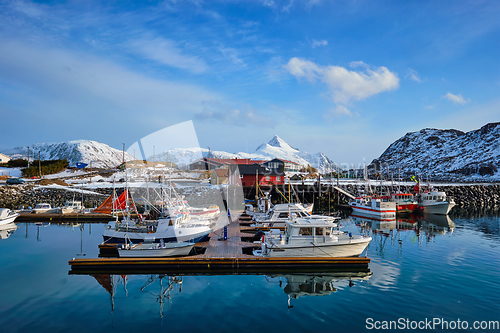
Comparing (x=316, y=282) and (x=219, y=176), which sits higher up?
(x=219, y=176)

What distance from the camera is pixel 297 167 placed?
110062 millimetres

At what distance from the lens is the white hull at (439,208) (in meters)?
44.3

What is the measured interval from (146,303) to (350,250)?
43.8 feet

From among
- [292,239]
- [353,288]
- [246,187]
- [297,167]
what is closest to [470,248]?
[353,288]

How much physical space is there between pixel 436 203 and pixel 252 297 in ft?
140

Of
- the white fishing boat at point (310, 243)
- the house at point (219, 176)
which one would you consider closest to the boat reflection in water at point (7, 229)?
the white fishing boat at point (310, 243)

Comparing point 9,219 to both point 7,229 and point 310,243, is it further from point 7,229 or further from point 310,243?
point 310,243

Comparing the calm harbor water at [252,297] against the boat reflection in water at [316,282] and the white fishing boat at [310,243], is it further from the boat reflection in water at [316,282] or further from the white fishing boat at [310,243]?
the white fishing boat at [310,243]

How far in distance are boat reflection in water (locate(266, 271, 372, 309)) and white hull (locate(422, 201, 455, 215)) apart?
3460 cm

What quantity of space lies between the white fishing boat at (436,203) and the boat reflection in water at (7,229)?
57.5 m

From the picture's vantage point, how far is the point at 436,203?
1780 inches

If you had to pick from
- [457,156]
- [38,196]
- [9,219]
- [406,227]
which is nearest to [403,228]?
[406,227]

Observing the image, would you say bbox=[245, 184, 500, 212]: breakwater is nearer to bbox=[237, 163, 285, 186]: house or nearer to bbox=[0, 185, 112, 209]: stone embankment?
bbox=[237, 163, 285, 186]: house

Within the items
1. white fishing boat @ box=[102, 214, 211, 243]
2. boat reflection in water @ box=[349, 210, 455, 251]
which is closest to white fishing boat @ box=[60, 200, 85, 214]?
white fishing boat @ box=[102, 214, 211, 243]
